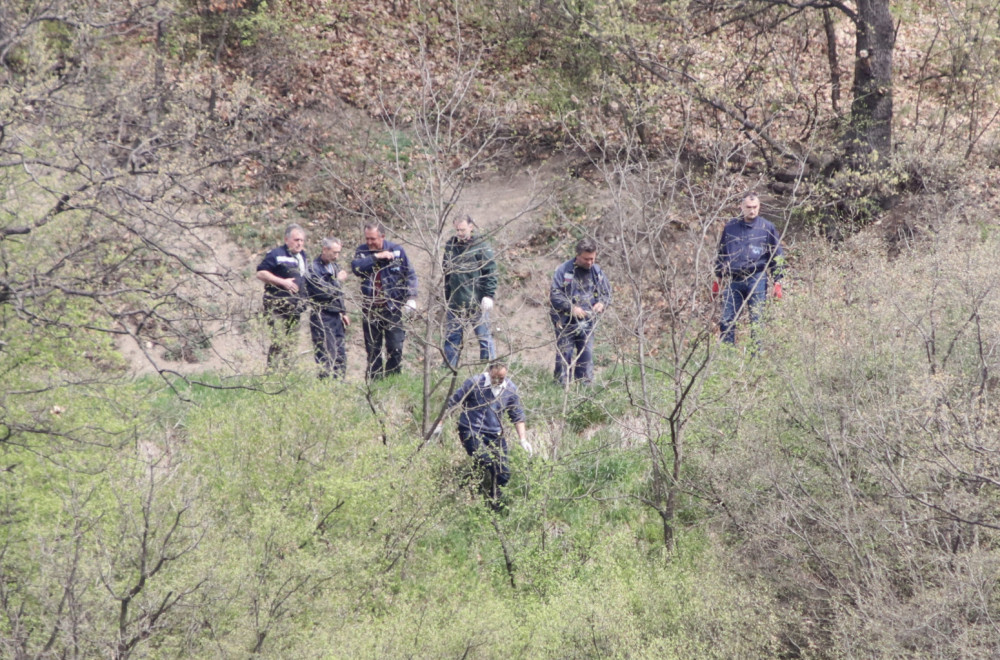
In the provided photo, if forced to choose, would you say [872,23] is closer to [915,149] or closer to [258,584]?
[915,149]

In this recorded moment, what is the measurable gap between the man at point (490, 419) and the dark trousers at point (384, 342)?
172 cm

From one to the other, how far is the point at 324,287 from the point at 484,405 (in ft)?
6.74

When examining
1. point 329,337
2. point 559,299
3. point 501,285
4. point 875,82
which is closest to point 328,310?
point 329,337

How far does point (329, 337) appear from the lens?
1027 centimetres

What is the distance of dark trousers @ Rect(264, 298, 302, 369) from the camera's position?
893 cm

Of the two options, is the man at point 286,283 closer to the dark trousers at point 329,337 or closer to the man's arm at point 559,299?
the dark trousers at point 329,337

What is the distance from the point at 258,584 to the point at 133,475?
116 centimetres

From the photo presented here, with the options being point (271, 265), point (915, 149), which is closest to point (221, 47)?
point (271, 265)

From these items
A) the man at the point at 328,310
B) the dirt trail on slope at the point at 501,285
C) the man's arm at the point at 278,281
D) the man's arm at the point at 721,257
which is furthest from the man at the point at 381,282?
the man's arm at the point at 721,257

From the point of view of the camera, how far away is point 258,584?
6.91m

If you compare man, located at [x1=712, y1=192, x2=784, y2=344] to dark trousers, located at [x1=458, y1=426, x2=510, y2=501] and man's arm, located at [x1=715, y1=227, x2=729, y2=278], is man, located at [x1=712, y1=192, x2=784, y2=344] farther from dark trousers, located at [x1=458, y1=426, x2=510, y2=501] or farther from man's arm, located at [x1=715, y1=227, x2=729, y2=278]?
dark trousers, located at [x1=458, y1=426, x2=510, y2=501]

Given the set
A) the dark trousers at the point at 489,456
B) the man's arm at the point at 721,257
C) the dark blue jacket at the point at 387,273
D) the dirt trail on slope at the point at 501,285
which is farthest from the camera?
the dirt trail on slope at the point at 501,285

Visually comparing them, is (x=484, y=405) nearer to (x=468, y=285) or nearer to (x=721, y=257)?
(x=468, y=285)

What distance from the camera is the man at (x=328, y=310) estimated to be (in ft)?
32.4
